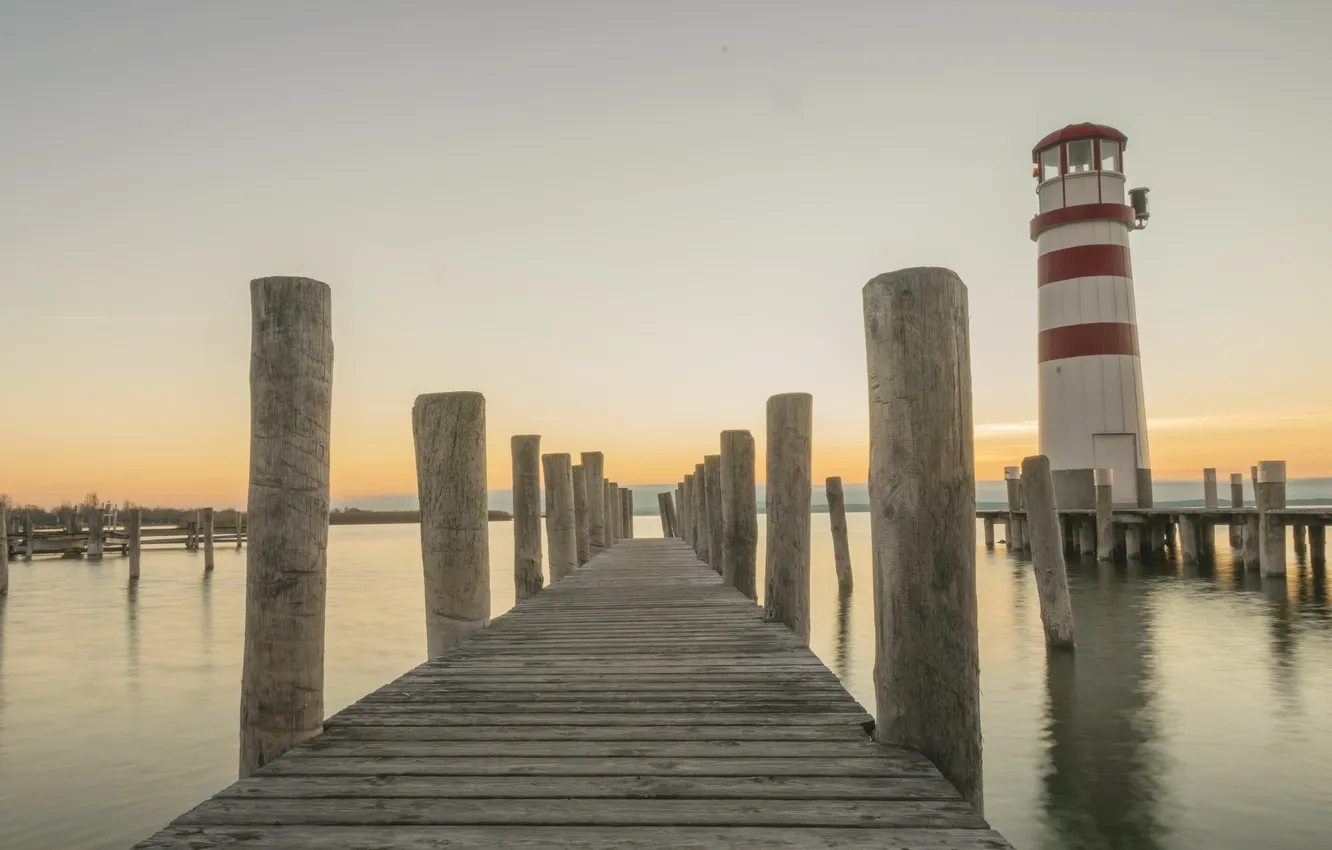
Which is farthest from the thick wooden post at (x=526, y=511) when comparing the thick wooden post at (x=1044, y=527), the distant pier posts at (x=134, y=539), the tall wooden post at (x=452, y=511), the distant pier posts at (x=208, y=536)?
the distant pier posts at (x=208, y=536)

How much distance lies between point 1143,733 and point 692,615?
4065 millimetres

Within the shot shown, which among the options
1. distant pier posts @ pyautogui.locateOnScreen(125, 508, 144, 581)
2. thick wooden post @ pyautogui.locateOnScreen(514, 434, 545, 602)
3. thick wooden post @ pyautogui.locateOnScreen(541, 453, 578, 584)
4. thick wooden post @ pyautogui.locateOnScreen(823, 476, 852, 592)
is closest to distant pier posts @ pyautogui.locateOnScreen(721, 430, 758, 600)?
thick wooden post @ pyautogui.locateOnScreen(514, 434, 545, 602)

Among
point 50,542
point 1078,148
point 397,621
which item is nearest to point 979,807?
point 397,621

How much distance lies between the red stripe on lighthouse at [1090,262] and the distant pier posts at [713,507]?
12.3 metres

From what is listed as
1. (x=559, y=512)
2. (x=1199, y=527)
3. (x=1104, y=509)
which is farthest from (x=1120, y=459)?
(x=559, y=512)

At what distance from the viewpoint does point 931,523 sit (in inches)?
117

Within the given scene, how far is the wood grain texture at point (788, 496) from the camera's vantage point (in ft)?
20.7

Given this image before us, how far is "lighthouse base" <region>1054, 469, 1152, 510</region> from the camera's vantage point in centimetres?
2272

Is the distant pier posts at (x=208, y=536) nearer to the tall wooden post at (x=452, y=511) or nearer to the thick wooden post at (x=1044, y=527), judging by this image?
the thick wooden post at (x=1044, y=527)

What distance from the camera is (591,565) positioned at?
1283cm

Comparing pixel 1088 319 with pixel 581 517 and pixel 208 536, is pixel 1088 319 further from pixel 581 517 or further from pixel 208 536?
pixel 208 536

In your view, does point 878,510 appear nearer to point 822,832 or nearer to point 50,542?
point 822,832

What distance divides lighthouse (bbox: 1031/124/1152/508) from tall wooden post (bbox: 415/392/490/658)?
762 inches

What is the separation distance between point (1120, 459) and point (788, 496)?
747 inches
